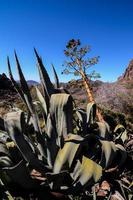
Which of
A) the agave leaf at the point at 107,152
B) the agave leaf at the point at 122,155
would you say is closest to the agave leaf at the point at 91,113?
the agave leaf at the point at 122,155

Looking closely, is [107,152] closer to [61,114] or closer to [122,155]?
[122,155]

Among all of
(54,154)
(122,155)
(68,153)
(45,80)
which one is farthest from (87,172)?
(45,80)

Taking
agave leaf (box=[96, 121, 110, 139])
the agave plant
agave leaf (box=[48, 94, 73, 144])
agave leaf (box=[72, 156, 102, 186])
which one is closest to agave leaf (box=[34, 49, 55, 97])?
the agave plant

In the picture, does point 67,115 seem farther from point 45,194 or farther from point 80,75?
point 80,75

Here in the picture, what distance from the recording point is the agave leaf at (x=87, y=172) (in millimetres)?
2027

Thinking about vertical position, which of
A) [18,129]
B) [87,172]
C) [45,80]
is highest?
[45,80]

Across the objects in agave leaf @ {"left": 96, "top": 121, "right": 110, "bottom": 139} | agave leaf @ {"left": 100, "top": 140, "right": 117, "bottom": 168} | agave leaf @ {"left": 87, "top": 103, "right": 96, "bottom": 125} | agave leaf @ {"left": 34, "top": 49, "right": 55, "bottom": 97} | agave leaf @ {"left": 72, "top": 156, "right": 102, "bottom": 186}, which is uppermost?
agave leaf @ {"left": 34, "top": 49, "right": 55, "bottom": 97}

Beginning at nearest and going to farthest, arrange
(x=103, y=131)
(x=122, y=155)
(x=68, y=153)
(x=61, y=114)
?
(x=68, y=153), (x=61, y=114), (x=122, y=155), (x=103, y=131)

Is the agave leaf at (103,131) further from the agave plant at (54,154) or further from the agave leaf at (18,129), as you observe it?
the agave leaf at (18,129)

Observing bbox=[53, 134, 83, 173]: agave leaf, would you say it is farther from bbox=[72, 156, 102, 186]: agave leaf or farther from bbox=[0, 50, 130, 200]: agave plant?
bbox=[72, 156, 102, 186]: agave leaf

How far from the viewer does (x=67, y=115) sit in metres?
2.41

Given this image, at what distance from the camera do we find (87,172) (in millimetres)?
2068

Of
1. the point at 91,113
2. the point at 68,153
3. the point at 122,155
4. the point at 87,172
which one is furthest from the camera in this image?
the point at 91,113

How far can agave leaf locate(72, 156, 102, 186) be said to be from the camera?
203 cm
